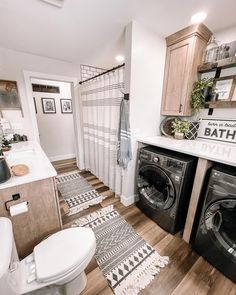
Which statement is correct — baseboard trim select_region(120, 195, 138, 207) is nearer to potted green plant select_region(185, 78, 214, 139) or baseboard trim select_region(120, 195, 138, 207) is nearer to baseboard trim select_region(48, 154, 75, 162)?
potted green plant select_region(185, 78, 214, 139)

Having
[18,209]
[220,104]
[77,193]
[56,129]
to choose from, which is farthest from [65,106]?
[220,104]

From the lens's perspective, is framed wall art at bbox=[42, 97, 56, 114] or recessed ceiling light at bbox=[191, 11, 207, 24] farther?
framed wall art at bbox=[42, 97, 56, 114]

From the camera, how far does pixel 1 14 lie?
1.31 m

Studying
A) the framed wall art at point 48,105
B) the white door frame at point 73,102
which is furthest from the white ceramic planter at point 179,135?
the framed wall art at point 48,105

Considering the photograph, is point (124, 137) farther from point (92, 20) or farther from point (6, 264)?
point (6, 264)

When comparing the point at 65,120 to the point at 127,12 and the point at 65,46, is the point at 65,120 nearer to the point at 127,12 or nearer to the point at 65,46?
the point at 65,46

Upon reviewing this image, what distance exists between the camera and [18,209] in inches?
38.6

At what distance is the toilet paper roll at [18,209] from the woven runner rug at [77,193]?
1010 mm

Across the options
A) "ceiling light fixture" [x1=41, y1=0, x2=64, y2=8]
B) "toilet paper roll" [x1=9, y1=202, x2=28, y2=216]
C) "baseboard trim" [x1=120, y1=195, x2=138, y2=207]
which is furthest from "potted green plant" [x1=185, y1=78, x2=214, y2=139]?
"toilet paper roll" [x1=9, y1=202, x2=28, y2=216]

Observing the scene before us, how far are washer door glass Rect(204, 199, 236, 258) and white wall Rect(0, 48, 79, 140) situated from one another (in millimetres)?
2895

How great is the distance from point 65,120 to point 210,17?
349 centimetres

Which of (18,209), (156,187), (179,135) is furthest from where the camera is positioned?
(179,135)

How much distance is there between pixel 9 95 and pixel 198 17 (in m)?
2.76

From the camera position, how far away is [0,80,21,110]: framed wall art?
2.10 meters
